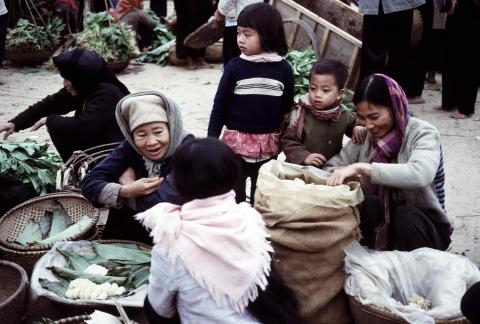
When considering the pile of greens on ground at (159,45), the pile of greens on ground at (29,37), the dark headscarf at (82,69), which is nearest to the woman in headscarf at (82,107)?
the dark headscarf at (82,69)

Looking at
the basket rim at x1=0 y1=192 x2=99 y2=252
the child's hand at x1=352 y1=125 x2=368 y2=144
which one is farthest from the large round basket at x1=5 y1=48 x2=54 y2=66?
the child's hand at x1=352 y1=125 x2=368 y2=144

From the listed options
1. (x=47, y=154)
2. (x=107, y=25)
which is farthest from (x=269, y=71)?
(x=107, y=25)

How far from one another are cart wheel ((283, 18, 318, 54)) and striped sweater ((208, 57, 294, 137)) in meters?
2.96

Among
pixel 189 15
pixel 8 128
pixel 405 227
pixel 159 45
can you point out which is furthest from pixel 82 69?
pixel 159 45

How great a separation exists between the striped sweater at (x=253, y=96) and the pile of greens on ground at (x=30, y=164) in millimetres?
1223

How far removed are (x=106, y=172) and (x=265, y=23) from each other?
3.94ft

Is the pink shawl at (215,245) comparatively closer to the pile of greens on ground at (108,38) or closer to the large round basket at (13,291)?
the large round basket at (13,291)

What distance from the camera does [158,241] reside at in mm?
1825

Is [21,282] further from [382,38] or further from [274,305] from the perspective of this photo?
[382,38]

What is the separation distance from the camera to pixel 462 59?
18.4 feet

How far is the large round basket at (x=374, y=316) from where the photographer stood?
2.23 meters

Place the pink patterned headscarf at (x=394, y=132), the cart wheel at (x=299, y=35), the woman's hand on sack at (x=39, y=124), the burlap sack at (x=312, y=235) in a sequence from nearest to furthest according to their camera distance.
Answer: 1. the burlap sack at (x=312, y=235)
2. the pink patterned headscarf at (x=394, y=132)
3. the woman's hand on sack at (x=39, y=124)
4. the cart wheel at (x=299, y=35)

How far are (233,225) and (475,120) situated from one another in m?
4.59

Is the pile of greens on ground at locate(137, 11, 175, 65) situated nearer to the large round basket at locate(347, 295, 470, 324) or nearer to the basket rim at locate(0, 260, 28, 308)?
the basket rim at locate(0, 260, 28, 308)
